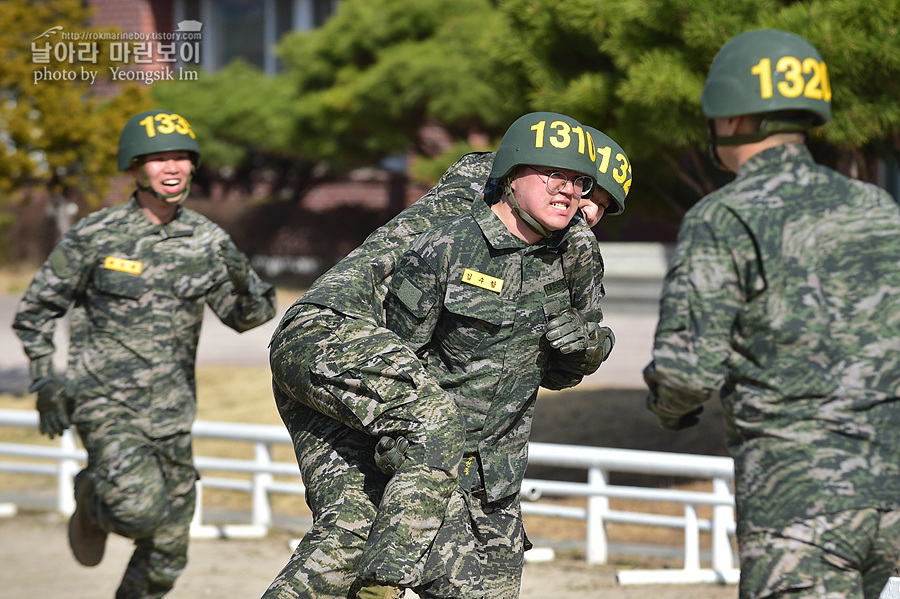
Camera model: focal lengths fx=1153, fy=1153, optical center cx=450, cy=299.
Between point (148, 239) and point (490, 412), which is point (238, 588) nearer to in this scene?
point (148, 239)

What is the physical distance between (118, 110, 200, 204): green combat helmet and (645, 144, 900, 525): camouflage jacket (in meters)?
3.57

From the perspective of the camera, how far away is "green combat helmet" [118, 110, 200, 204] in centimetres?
610

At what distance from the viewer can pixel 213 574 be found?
7359 mm

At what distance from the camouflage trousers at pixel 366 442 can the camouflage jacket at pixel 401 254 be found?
12 centimetres

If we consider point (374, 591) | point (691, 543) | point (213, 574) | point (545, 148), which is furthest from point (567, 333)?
point (213, 574)

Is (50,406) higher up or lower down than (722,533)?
higher up

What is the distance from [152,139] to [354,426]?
108 inches

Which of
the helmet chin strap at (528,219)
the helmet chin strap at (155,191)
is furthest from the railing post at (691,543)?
the helmet chin strap at (155,191)

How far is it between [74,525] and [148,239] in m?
1.65

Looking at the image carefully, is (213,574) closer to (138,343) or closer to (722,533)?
(138,343)

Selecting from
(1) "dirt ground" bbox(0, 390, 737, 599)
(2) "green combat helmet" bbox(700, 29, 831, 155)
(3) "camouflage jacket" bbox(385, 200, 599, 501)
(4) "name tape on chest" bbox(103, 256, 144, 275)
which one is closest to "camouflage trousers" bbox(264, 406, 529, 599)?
(3) "camouflage jacket" bbox(385, 200, 599, 501)

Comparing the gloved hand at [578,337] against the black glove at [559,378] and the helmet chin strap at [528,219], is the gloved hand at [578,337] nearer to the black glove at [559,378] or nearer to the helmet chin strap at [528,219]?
the black glove at [559,378]

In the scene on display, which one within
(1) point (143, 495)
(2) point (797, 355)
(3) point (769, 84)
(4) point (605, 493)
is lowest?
(4) point (605, 493)

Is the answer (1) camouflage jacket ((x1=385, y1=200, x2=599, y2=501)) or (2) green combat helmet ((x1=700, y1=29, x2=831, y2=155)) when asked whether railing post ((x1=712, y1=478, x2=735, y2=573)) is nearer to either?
(1) camouflage jacket ((x1=385, y1=200, x2=599, y2=501))
